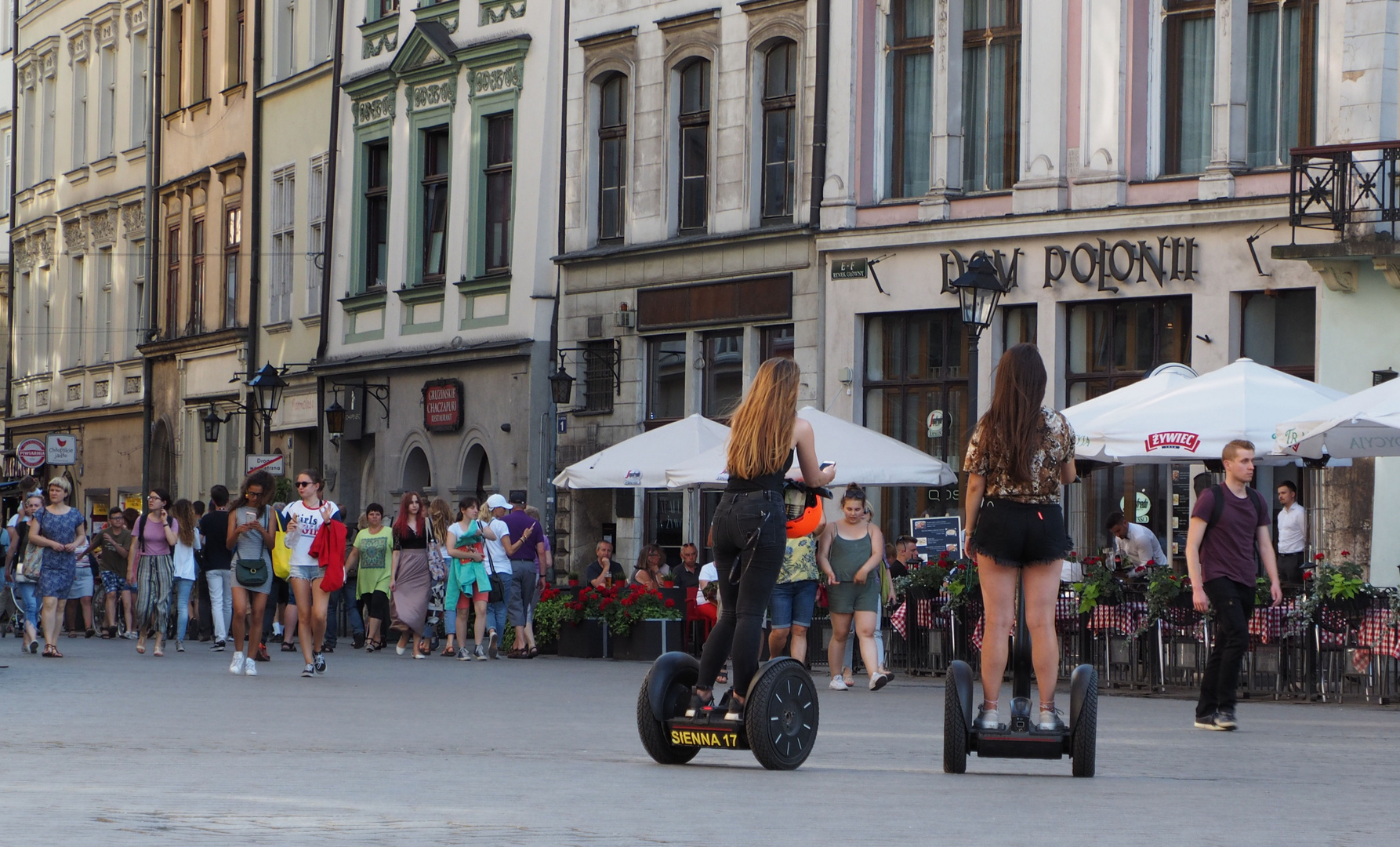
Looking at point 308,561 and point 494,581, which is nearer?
point 308,561

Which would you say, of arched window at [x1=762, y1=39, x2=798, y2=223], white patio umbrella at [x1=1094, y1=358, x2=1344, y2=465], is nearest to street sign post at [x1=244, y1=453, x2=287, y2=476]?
arched window at [x1=762, y1=39, x2=798, y2=223]

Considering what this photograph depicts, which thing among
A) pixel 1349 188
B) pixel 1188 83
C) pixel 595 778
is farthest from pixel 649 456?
pixel 595 778

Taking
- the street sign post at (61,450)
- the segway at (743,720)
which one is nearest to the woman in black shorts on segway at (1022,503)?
the segway at (743,720)

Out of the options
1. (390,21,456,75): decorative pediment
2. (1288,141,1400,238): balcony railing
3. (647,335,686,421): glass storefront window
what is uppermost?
(390,21,456,75): decorative pediment

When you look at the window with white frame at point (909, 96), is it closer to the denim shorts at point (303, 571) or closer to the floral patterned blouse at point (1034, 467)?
the denim shorts at point (303, 571)

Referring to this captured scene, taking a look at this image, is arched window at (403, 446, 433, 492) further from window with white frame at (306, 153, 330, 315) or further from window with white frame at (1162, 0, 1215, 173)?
window with white frame at (1162, 0, 1215, 173)

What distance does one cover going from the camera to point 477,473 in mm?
35469

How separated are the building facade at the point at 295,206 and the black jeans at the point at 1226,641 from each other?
86.4 ft

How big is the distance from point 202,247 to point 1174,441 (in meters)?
28.3

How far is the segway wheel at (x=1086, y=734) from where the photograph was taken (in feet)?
34.0

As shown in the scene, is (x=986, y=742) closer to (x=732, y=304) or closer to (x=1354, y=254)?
(x=1354, y=254)

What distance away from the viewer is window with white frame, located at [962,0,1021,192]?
27469 mm

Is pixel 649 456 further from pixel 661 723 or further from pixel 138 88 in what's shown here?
pixel 138 88

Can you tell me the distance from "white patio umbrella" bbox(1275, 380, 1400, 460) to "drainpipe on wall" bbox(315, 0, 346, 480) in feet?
74.8
